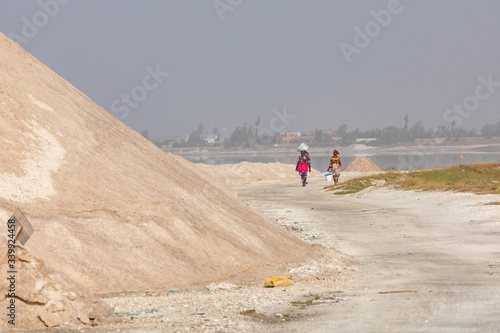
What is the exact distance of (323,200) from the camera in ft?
82.2

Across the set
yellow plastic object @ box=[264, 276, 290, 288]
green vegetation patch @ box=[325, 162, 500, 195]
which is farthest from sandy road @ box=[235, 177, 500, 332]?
green vegetation patch @ box=[325, 162, 500, 195]

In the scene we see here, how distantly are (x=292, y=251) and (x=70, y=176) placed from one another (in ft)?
14.5

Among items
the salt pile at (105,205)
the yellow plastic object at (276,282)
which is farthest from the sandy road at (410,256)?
the salt pile at (105,205)

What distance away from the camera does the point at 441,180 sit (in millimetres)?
27266

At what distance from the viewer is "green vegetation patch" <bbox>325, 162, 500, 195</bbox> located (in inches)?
904

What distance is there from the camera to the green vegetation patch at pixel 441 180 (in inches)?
904

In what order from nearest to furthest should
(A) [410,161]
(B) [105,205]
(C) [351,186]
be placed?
(B) [105,205], (C) [351,186], (A) [410,161]

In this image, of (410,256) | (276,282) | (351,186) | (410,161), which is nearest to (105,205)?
(276,282)

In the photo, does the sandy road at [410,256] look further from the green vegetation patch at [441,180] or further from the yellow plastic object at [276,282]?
the green vegetation patch at [441,180]

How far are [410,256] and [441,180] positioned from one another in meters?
16.5

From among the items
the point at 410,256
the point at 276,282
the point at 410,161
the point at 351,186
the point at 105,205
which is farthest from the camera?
the point at 410,161

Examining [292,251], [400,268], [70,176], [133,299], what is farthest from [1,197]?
[400,268]

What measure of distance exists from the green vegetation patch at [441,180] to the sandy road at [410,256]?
41.4 inches

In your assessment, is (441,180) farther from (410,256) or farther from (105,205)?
(105,205)
